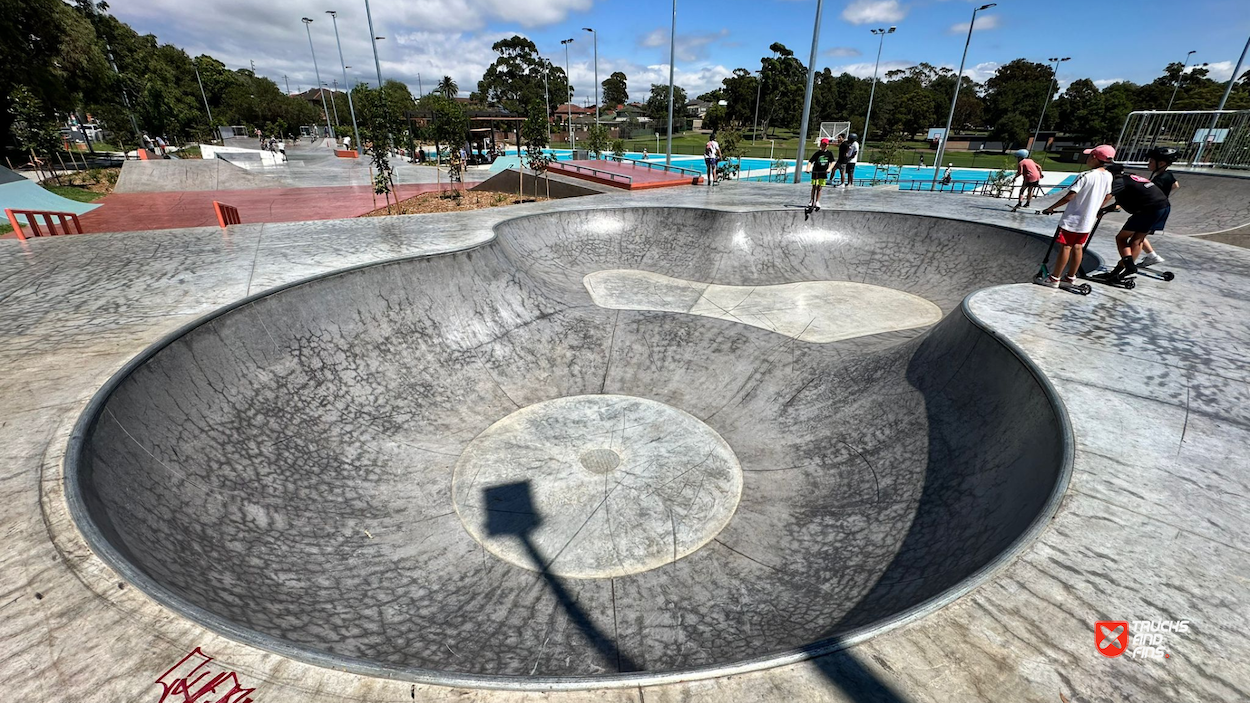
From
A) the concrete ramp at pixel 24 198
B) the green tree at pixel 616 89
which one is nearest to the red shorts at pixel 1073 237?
the concrete ramp at pixel 24 198

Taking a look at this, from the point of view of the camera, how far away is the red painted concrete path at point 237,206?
57.9ft

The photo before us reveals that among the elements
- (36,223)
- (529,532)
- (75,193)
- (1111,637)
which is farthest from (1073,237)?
(75,193)

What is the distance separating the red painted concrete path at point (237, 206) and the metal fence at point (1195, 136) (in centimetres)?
2859

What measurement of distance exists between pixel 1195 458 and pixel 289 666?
20.9ft

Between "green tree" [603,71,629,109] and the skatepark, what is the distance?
152 m

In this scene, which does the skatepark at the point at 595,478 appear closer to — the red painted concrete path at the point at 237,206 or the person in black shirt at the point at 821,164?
the person in black shirt at the point at 821,164

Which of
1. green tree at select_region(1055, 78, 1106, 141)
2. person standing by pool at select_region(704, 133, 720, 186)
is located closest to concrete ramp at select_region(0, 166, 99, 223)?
person standing by pool at select_region(704, 133, 720, 186)

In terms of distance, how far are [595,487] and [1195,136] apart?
23.7 meters

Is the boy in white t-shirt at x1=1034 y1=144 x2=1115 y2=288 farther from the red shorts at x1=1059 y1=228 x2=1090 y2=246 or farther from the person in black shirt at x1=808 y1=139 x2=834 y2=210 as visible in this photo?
the person in black shirt at x1=808 y1=139 x2=834 y2=210

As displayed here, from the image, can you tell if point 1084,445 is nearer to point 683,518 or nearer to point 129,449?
point 683,518

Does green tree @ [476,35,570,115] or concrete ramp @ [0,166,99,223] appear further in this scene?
green tree @ [476,35,570,115]

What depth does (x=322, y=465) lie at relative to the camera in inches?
240

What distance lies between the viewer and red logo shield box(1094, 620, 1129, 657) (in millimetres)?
2475

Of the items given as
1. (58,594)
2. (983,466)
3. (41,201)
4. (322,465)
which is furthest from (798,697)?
(41,201)
